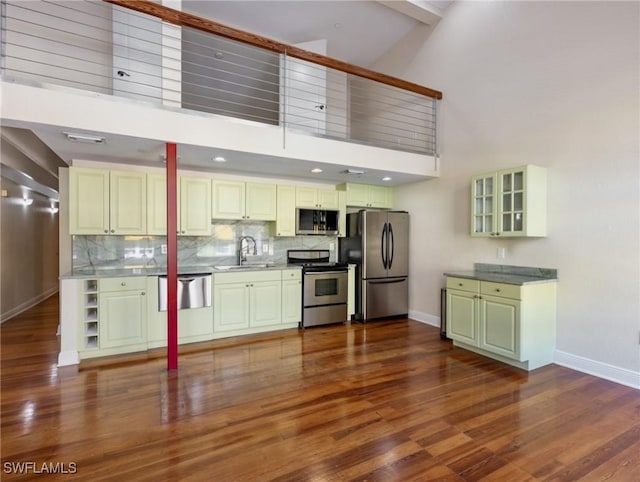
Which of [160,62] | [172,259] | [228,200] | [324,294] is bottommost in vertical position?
[324,294]

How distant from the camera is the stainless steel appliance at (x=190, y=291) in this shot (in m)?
3.79

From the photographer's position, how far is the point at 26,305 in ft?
19.8

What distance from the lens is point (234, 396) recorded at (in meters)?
2.68

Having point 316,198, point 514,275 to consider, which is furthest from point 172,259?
point 514,275

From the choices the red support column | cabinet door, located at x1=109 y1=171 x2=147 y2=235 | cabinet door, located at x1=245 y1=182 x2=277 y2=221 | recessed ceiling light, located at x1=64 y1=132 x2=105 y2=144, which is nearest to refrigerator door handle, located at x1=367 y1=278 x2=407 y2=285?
cabinet door, located at x1=245 y1=182 x2=277 y2=221

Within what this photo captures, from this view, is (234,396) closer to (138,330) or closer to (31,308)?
(138,330)

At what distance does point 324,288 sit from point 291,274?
0.59 m

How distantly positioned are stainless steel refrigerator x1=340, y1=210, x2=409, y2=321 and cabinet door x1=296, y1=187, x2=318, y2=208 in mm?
673

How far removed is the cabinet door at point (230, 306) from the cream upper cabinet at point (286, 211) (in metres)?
1.08

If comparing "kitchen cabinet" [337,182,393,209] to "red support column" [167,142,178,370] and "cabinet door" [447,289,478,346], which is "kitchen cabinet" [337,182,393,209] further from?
"red support column" [167,142,178,370]

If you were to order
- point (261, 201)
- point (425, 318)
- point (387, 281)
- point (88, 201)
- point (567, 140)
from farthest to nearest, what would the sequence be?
point (387, 281) → point (425, 318) → point (261, 201) → point (88, 201) → point (567, 140)

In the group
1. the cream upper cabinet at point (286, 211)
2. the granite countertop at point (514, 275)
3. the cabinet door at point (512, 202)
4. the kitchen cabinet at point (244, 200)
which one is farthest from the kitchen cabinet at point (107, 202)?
the cabinet door at point (512, 202)

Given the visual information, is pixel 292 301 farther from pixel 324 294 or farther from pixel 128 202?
pixel 128 202

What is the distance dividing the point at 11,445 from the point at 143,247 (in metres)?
2.74
